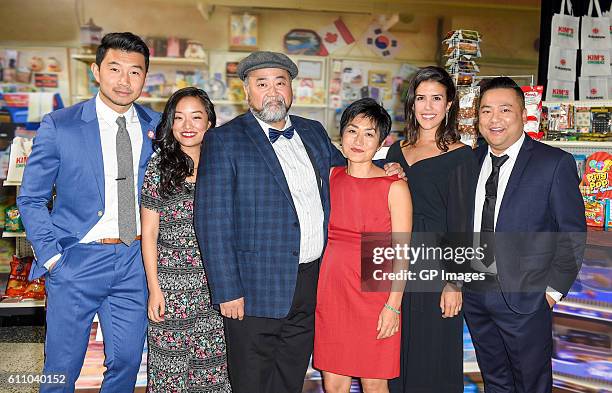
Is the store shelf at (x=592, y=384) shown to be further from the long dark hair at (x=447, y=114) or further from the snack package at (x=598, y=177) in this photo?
the long dark hair at (x=447, y=114)

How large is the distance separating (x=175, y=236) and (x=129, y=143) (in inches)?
18.5

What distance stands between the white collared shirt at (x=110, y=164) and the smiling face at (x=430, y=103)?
123 cm

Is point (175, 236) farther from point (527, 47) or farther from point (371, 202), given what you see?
point (527, 47)

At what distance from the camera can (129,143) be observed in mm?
2289

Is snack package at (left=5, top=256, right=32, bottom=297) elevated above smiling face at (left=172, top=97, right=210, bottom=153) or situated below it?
below

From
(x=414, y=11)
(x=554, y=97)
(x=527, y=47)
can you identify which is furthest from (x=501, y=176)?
(x=527, y=47)

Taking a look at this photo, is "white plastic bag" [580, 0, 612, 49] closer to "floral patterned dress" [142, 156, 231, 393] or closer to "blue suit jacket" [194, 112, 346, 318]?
"blue suit jacket" [194, 112, 346, 318]

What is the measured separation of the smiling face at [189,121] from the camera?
2203 mm

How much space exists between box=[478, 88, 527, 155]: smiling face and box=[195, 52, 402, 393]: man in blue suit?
720 mm

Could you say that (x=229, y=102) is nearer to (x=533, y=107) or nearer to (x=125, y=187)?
(x=533, y=107)

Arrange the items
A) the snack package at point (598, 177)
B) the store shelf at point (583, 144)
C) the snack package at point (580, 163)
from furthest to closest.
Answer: the snack package at point (580, 163)
the store shelf at point (583, 144)
the snack package at point (598, 177)

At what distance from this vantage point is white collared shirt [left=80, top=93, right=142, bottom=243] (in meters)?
2.23

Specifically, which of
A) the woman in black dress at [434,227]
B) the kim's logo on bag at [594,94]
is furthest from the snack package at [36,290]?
the kim's logo on bag at [594,94]

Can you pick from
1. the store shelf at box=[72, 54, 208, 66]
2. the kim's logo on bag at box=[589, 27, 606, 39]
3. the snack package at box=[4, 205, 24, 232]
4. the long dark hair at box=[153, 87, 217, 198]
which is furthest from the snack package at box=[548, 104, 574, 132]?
the store shelf at box=[72, 54, 208, 66]
